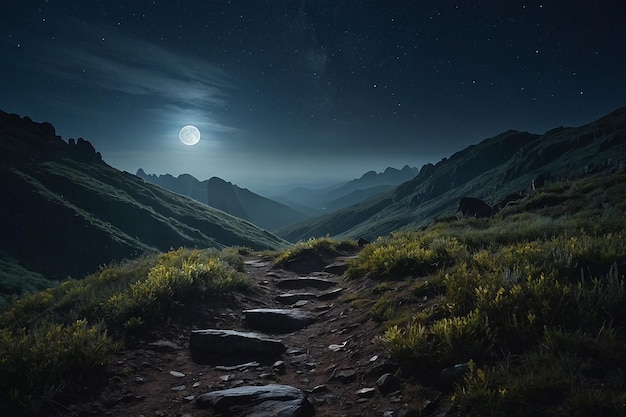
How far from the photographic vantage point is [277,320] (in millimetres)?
8484

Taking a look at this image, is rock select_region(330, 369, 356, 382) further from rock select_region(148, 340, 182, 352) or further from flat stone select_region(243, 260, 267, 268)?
flat stone select_region(243, 260, 267, 268)

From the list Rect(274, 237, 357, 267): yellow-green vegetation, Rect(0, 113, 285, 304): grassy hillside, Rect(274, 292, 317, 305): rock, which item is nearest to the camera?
Rect(274, 292, 317, 305): rock

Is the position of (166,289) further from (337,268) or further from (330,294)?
(337,268)

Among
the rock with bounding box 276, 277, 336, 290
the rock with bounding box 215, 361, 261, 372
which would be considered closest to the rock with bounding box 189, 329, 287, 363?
the rock with bounding box 215, 361, 261, 372

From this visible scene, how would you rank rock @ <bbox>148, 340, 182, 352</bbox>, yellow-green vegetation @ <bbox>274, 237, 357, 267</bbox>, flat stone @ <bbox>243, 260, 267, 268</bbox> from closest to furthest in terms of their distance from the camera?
1. rock @ <bbox>148, 340, 182, 352</bbox>
2. flat stone @ <bbox>243, 260, 267, 268</bbox>
3. yellow-green vegetation @ <bbox>274, 237, 357, 267</bbox>

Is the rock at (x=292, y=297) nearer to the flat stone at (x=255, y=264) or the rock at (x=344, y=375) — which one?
the flat stone at (x=255, y=264)

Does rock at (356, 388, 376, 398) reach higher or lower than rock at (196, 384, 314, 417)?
higher

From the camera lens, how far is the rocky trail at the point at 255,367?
4.75 metres

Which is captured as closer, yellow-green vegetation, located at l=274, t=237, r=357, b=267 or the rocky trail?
the rocky trail

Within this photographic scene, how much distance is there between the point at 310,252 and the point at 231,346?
9.86m

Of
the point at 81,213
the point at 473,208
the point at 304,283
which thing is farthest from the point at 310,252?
the point at 81,213

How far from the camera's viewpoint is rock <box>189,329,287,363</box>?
22.2 feet

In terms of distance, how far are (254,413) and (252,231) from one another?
186m

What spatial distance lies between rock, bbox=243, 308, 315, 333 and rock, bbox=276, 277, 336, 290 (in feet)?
10.6
